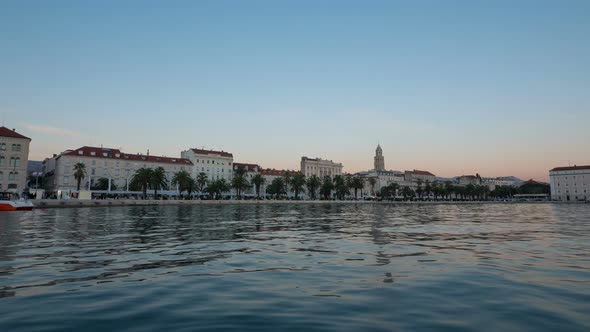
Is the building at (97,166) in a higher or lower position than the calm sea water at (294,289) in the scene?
higher

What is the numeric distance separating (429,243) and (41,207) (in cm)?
7804

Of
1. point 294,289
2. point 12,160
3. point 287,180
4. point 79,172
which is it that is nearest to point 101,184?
point 79,172

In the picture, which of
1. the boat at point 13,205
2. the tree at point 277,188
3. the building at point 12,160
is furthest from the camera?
the tree at point 277,188

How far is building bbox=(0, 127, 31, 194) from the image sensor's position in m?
91.7

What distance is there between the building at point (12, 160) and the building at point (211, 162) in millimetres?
63276

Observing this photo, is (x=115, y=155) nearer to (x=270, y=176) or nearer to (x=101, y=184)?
(x=101, y=184)

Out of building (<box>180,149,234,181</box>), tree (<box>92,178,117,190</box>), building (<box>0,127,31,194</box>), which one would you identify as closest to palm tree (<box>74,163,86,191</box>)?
tree (<box>92,178,117,190</box>)

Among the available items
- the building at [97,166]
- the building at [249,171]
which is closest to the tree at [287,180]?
the building at [249,171]

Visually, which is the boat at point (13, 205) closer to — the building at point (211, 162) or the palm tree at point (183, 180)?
the palm tree at point (183, 180)

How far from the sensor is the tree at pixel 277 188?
15712 centimetres

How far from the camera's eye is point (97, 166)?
413 ft

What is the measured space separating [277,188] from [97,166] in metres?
67.1

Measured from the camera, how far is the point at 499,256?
15.2 m

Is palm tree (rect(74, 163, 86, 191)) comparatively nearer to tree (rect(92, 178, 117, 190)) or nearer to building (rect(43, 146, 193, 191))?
building (rect(43, 146, 193, 191))
